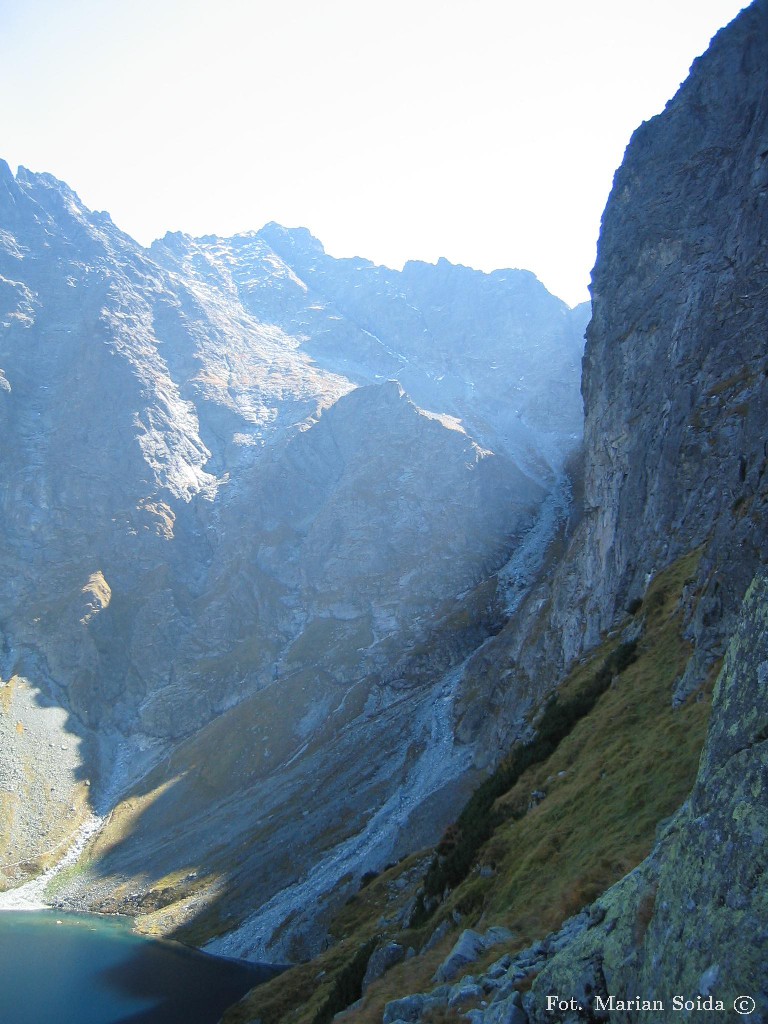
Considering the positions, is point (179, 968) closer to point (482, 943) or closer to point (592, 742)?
point (592, 742)

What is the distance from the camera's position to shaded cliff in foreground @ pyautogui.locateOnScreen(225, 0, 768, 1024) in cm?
974

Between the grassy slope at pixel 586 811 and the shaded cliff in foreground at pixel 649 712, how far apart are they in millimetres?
120

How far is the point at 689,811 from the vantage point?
10.7 m

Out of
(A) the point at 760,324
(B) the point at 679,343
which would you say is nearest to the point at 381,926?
(A) the point at 760,324

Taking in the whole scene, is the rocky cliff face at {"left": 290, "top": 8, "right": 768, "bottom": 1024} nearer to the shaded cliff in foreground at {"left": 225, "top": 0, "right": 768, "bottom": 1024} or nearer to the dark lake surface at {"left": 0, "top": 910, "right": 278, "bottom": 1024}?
the shaded cliff in foreground at {"left": 225, "top": 0, "right": 768, "bottom": 1024}

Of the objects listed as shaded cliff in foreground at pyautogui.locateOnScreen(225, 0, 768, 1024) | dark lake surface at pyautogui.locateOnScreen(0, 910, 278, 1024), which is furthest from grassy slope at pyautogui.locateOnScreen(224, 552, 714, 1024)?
dark lake surface at pyautogui.locateOnScreen(0, 910, 278, 1024)

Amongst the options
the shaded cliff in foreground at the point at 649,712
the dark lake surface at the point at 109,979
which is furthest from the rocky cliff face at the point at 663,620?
the dark lake surface at the point at 109,979

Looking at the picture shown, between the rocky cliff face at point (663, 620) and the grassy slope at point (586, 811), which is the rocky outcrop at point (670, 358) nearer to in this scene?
the rocky cliff face at point (663, 620)

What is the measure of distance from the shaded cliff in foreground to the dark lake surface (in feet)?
57.5

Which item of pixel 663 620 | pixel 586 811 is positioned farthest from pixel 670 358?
pixel 586 811

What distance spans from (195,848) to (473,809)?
9754 cm

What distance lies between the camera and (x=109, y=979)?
244 ft

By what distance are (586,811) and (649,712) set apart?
6464 mm

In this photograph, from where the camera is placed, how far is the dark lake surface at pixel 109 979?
64.9m
